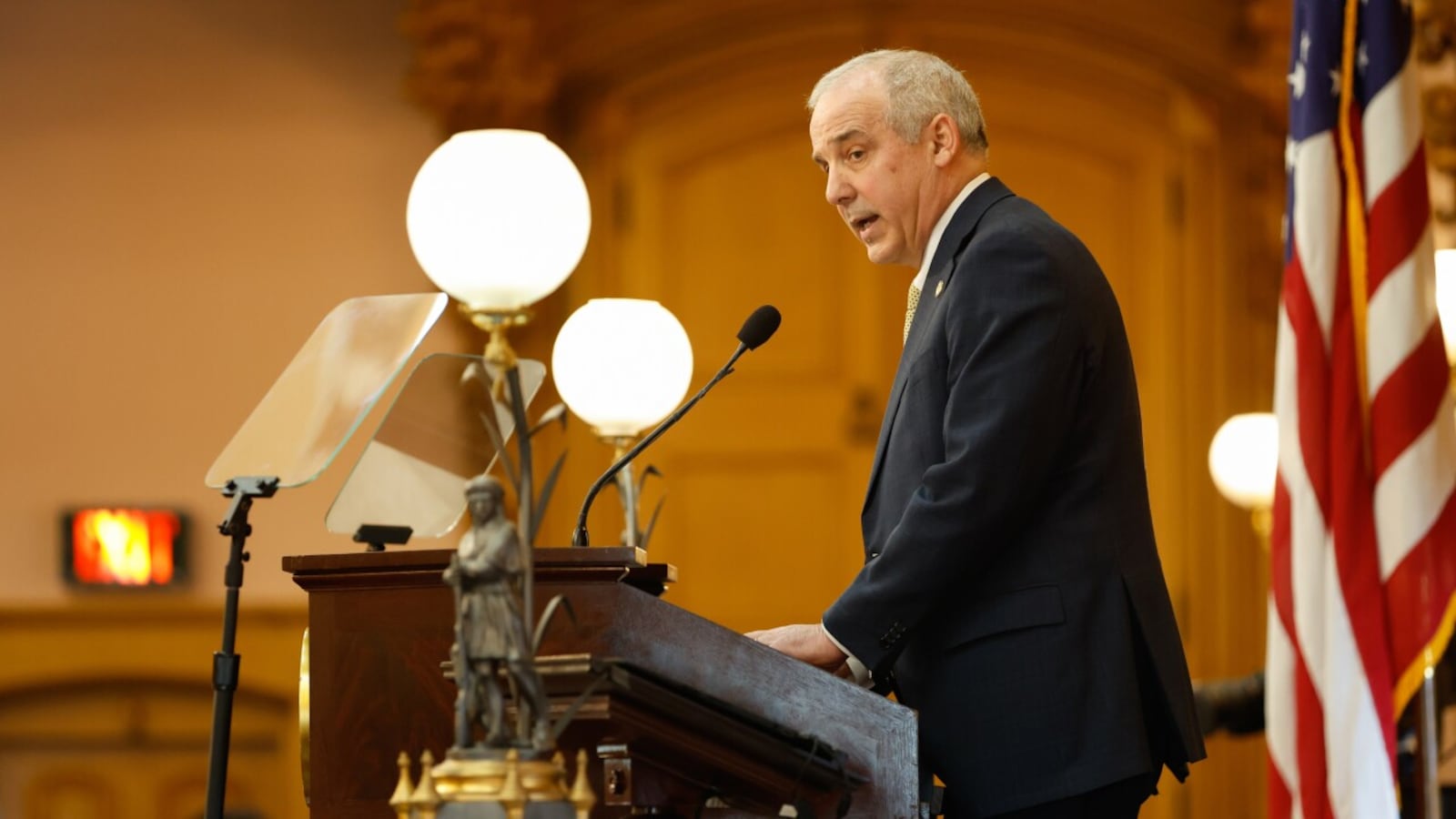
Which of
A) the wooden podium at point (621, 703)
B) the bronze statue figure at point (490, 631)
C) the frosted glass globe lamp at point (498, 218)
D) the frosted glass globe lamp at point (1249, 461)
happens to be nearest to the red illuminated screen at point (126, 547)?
the frosted glass globe lamp at point (1249, 461)

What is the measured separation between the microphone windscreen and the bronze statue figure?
2.93 ft

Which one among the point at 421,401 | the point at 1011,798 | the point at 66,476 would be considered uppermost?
the point at 66,476

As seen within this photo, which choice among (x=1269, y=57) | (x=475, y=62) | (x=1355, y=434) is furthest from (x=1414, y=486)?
(x=475, y=62)

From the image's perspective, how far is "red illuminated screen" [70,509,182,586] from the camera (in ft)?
20.6

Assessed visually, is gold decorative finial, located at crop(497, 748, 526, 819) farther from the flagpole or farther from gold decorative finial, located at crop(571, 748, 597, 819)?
the flagpole

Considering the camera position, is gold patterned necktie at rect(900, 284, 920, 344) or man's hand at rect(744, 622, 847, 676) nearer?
man's hand at rect(744, 622, 847, 676)

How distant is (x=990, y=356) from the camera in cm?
235

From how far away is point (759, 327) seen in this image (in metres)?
2.69

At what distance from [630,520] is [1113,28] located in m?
3.55

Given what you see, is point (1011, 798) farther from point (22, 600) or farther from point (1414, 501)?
point (22, 600)

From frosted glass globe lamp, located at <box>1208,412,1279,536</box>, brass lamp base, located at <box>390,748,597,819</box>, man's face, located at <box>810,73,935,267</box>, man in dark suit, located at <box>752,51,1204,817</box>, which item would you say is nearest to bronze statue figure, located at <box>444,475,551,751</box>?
brass lamp base, located at <box>390,748,597,819</box>

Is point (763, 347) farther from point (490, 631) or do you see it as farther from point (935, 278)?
point (490, 631)

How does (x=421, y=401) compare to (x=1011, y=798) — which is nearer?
(x=1011, y=798)

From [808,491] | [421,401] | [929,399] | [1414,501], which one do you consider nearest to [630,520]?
[421,401]
